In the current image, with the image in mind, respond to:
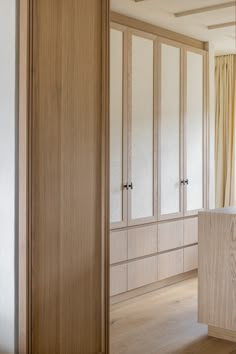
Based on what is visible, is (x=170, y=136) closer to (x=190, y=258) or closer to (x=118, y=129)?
(x=118, y=129)

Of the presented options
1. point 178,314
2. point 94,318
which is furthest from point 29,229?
point 178,314

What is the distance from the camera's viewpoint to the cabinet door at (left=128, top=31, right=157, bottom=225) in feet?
15.9

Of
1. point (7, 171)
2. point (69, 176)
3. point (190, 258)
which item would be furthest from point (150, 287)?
point (7, 171)

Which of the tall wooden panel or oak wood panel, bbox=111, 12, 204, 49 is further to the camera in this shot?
oak wood panel, bbox=111, 12, 204, 49

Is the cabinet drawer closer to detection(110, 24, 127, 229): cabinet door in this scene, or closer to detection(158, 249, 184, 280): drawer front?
detection(158, 249, 184, 280): drawer front

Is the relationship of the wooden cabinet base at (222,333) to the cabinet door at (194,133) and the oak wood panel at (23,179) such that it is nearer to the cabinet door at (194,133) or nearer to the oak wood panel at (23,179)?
the oak wood panel at (23,179)

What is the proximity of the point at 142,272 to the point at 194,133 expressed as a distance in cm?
169

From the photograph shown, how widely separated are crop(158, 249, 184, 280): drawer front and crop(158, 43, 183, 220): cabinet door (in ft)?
1.27

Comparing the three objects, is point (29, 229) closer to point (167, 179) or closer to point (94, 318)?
point (94, 318)

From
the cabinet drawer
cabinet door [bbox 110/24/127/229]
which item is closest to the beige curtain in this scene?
the cabinet drawer

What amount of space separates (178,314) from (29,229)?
7.37 ft

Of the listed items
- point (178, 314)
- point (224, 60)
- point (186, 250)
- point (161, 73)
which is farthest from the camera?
point (224, 60)

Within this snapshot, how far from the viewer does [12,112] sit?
2.58m

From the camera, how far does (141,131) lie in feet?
16.4
